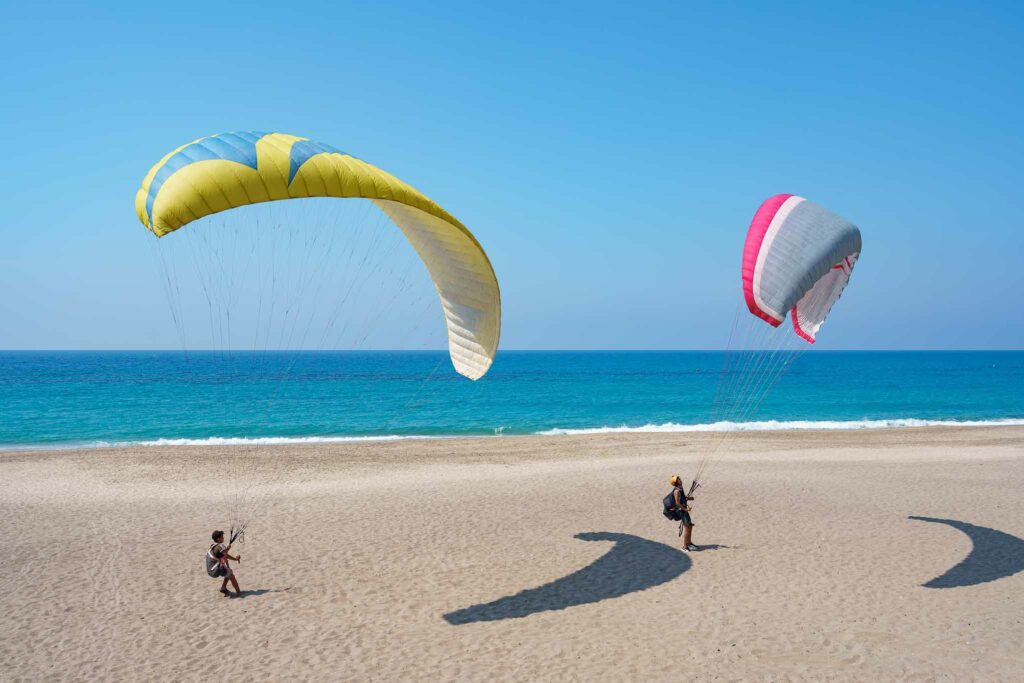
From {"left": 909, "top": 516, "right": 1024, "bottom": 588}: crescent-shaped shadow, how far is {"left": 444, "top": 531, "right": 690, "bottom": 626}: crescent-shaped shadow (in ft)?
12.3

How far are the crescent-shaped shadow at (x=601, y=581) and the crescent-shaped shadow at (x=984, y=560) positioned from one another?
374 centimetres

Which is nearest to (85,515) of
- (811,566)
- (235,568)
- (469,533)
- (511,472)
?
(235,568)

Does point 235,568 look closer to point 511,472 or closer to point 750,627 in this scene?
point 750,627

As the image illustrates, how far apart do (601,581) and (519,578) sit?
48.2 inches

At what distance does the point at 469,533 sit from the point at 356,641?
442cm

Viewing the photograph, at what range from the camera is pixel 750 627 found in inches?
331

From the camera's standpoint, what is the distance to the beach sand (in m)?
7.59

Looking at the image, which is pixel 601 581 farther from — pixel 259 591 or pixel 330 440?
pixel 330 440

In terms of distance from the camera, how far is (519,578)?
1017cm

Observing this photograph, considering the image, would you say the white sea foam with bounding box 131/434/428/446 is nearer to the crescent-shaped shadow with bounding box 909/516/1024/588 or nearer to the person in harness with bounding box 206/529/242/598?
the person in harness with bounding box 206/529/242/598

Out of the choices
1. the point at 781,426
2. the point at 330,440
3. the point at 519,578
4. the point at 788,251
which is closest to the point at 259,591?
the point at 519,578

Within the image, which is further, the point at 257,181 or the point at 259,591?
the point at 259,591

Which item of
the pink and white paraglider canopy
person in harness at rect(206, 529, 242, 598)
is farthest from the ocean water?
the pink and white paraglider canopy

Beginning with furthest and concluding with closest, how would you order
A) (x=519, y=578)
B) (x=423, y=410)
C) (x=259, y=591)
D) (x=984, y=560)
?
(x=423, y=410)
(x=984, y=560)
(x=519, y=578)
(x=259, y=591)
